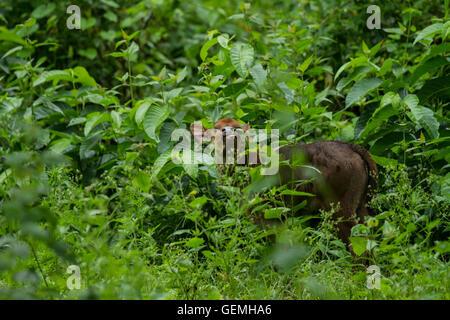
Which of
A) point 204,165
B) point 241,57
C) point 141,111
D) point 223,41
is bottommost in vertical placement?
point 204,165

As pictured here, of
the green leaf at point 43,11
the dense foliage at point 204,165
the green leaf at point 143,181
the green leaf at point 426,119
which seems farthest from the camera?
the green leaf at point 43,11

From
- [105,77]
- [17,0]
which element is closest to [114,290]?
[105,77]

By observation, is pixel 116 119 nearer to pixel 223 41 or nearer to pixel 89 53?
pixel 223 41

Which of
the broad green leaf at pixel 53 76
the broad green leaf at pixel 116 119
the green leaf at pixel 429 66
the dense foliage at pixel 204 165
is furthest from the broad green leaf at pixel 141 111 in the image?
the green leaf at pixel 429 66

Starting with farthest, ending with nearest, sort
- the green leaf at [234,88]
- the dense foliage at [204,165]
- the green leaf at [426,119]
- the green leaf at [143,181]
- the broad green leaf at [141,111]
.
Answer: the green leaf at [234,88] → the broad green leaf at [141,111] → the green leaf at [426,119] → the green leaf at [143,181] → the dense foliage at [204,165]

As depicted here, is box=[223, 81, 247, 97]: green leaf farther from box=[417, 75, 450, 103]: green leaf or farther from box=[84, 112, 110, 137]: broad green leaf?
box=[417, 75, 450, 103]: green leaf

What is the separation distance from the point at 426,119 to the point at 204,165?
1699 mm

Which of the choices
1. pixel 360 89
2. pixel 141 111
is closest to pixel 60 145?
pixel 141 111

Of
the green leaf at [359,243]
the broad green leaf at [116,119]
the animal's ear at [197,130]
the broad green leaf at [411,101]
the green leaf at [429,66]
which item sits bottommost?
the green leaf at [359,243]

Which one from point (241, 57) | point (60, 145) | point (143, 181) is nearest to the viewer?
point (143, 181)

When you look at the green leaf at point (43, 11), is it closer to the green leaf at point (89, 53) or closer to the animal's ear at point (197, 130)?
the green leaf at point (89, 53)

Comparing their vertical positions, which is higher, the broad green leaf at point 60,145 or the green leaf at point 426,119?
the green leaf at point 426,119

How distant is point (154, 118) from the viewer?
4.32 meters

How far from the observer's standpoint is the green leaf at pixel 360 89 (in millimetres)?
4379
